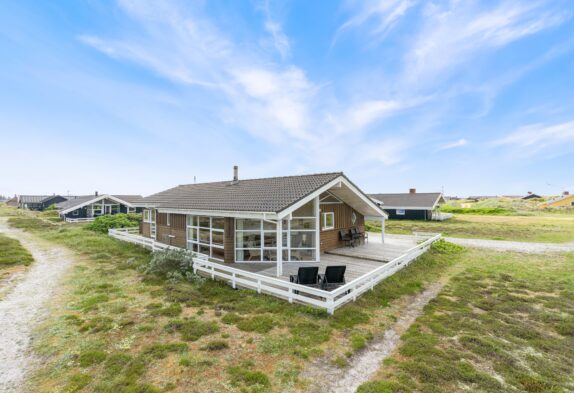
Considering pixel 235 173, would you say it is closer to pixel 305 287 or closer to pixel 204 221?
pixel 204 221

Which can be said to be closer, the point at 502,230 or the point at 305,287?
the point at 305,287

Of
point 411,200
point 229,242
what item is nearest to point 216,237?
point 229,242

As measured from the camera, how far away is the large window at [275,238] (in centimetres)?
1162

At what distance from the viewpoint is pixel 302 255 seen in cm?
1220

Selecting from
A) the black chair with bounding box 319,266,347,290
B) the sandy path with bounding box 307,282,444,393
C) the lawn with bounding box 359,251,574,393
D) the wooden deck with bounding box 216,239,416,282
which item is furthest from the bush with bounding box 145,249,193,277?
the lawn with bounding box 359,251,574,393

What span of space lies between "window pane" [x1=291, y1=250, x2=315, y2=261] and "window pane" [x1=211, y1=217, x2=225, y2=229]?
3.60 m

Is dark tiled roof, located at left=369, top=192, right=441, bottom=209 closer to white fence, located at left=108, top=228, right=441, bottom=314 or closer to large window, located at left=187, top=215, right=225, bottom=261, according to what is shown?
white fence, located at left=108, top=228, right=441, bottom=314

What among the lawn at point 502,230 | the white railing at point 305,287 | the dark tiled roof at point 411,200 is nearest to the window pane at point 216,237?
the white railing at point 305,287

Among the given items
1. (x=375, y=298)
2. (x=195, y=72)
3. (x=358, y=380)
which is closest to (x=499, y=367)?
(x=358, y=380)

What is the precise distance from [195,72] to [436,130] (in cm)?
2662

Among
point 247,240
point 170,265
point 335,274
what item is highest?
point 247,240

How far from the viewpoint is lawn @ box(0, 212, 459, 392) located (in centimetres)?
448

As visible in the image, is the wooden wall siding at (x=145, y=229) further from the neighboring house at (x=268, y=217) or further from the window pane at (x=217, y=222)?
the window pane at (x=217, y=222)

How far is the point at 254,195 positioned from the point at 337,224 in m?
5.45
